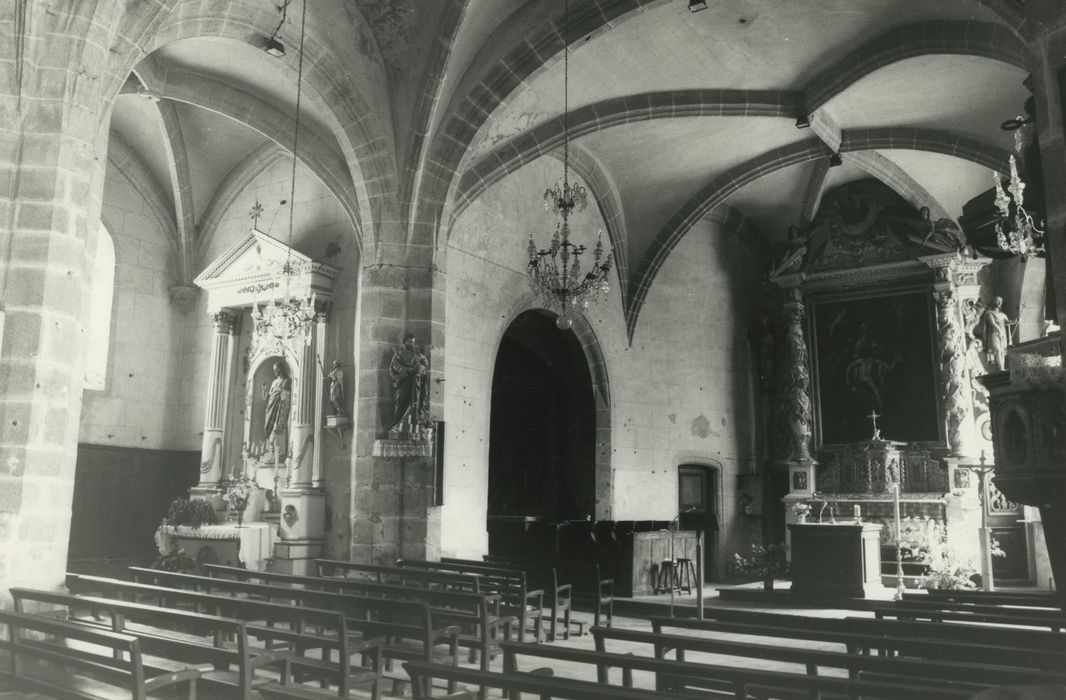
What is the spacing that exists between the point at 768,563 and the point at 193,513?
7719mm

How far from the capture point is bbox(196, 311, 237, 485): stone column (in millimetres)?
11648

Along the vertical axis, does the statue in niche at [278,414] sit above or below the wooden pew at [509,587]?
above

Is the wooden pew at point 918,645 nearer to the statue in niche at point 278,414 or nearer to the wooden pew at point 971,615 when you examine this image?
the wooden pew at point 971,615

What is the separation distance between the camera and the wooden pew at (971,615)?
5117 mm

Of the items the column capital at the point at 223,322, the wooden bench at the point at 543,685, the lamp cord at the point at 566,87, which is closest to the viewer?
the wooden bench at the point at 543,685

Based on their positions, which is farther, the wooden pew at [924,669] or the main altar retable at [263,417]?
the main altar retable at [263,417]

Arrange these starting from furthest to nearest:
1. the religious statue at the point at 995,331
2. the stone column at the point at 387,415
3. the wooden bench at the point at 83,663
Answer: the religious statue at the point at 995,331 < the stone column at the point at 387,415 < the wooden bench at the point at 83,663

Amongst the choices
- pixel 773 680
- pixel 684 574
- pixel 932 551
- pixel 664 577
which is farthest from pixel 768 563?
pixel 773 680

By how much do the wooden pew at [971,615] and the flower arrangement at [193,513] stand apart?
27.0 feet

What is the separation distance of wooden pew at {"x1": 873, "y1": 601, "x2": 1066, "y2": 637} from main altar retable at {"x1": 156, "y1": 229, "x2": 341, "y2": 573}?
6.72 metres

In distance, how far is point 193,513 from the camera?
434 inches

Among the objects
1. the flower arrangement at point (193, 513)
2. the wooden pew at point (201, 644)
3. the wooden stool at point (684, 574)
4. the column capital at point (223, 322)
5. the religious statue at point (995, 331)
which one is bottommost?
the wooden stool at point (684, 574)

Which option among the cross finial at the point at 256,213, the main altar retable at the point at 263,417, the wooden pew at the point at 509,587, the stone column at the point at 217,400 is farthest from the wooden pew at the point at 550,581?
the cross finial at the point at 256,213

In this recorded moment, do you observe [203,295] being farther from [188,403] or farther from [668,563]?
[668,563]
